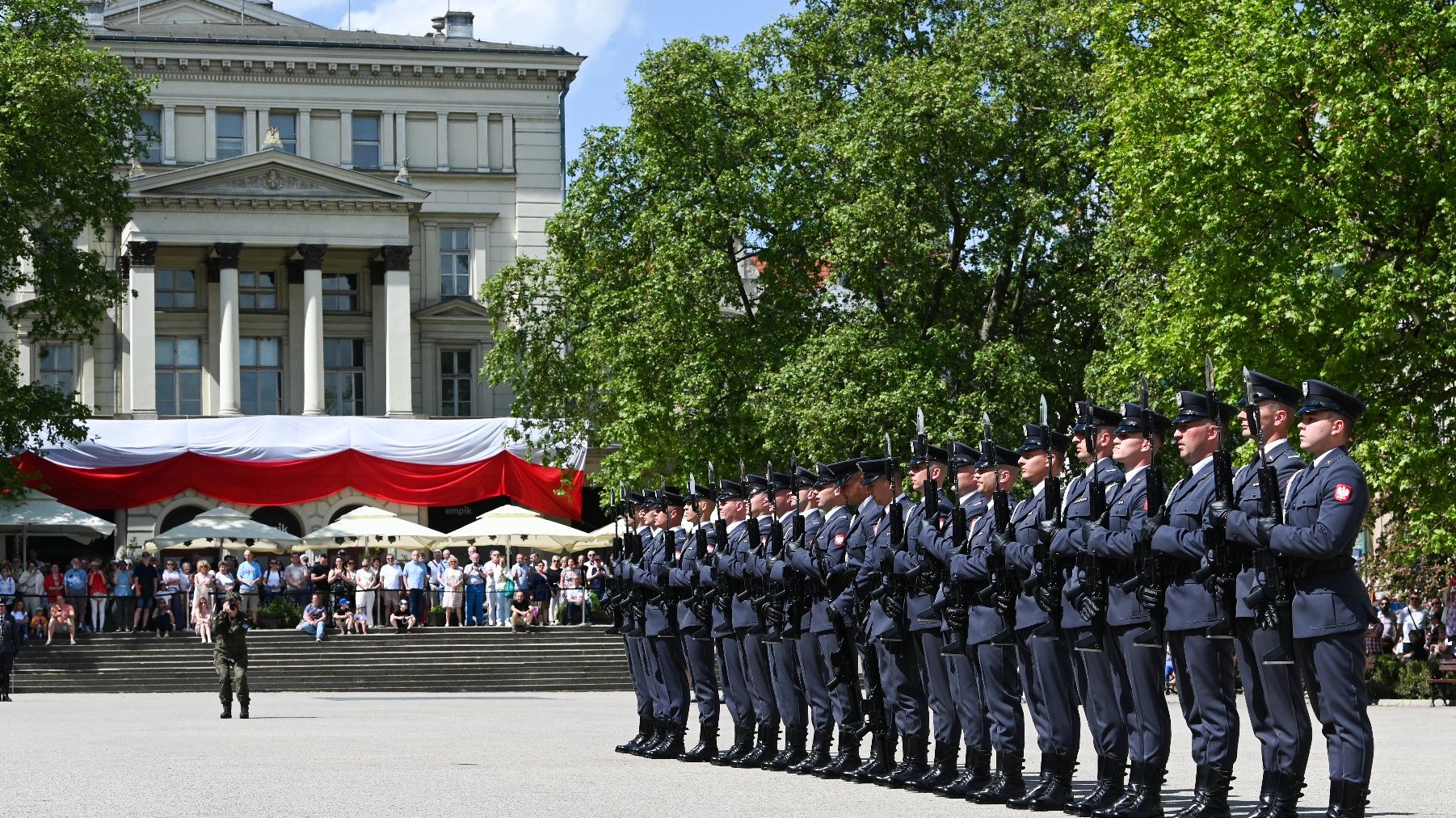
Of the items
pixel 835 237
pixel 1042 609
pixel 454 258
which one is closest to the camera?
pixel 1042 609

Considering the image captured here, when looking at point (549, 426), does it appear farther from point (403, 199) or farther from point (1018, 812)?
point (1018, 812)

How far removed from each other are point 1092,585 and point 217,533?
117ft

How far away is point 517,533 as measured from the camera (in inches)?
1826

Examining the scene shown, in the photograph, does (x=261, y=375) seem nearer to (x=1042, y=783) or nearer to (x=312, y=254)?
(x=312, y=254)

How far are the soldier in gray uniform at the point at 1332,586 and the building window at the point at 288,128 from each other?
176 ft

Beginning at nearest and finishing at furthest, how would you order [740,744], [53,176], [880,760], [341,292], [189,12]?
[880,760], [740,744], [53,176], [341,292], [189,12]

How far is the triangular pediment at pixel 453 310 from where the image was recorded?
6203cm

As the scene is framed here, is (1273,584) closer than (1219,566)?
Yes

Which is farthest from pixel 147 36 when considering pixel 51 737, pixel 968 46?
pixel 51 737

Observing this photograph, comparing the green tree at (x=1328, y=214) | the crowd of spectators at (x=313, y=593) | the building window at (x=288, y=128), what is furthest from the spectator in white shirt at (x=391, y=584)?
the building window at (x=288, y=128)

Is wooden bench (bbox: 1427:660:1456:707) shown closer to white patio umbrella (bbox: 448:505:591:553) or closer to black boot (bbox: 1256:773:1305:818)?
black boot (bbox: 1256:773:1305:818)

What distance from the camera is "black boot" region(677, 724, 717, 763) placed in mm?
17188

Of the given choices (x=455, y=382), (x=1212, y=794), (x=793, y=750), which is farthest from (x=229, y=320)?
(x=1212, y=794)

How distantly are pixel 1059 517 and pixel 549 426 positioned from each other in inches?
1390
